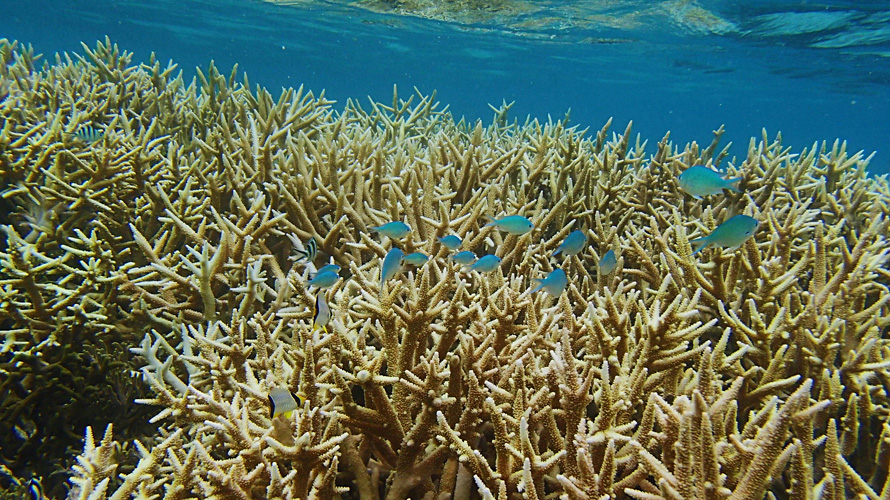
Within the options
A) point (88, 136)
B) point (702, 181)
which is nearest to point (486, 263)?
point (702, 181)

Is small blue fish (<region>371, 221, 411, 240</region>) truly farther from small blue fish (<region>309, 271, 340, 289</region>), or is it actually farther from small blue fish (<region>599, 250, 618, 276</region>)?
small blue fish (<region>599, 250, 618, 276</region>)

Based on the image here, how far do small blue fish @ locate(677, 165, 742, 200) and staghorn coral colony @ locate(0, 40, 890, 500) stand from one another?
36 cm

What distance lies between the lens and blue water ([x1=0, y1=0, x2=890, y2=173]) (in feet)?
67.8

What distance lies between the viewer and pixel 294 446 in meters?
1.74

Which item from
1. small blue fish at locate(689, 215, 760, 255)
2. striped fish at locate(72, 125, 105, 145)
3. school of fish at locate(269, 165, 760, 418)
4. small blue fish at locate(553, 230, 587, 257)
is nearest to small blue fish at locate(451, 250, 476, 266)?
school of fish at locate(269, 165, 760, 418)

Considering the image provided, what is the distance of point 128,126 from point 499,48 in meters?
32.7

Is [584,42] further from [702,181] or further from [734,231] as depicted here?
[734,231]

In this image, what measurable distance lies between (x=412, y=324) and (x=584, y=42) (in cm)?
3054

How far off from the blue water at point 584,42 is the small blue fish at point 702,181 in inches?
232

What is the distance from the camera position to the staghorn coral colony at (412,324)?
181 cm

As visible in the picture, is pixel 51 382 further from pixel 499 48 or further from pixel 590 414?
pixel 499 48

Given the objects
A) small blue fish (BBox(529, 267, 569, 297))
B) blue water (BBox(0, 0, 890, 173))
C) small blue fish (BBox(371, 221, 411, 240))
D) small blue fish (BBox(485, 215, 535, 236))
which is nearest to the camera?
small blue fish (BBox(529, 267, 569, 297))

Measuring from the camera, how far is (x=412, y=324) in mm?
2197

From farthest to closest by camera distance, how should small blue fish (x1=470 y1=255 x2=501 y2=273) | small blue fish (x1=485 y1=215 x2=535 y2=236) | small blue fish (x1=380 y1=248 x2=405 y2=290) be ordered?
small blue fish (x1=485 y1=215 x2=535 y2=236)
small blue fish (x1=470 y1=255 x2=501 y2=273)
small blue fish (x1=380 y1=248 x2=405 y2=290)
